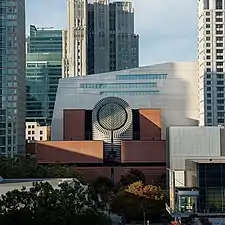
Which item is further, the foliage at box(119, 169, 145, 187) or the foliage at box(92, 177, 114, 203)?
the foliage at box(119, 169, 145, 187)

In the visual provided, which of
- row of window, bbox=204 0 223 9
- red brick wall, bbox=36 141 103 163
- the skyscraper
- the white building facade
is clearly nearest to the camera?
red brick wall, bbox=36 141 103 163

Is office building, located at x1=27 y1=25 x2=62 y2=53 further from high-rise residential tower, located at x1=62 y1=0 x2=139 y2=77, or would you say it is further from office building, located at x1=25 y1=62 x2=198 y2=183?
office building, located at x1=25 y1=62 x2=198 y2=183

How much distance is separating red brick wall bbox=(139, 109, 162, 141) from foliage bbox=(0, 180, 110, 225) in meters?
59.1

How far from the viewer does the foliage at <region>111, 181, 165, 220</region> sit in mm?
56906

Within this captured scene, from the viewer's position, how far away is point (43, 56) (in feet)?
547

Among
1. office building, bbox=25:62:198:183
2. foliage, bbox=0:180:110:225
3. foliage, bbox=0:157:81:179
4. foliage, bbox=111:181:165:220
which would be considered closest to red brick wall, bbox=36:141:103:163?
office building, bbox=25:62:198:183

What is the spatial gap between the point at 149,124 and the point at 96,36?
147 feet

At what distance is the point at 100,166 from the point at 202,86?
73.4 feet

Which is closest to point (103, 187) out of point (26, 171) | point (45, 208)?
point (26, 171)

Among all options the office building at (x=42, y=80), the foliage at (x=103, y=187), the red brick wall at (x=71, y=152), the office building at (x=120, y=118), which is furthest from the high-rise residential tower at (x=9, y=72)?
the office building at (x=42, y=80)

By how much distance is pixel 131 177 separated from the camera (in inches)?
3147

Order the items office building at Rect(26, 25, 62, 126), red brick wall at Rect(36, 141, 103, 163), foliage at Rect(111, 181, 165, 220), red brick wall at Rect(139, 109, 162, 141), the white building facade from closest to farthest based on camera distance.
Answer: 1. foliage at Rect(111, 181, 165, 220)
2. red brick wall at Rect(36, 141, 103, 163)
3. red brick wall at Rect(139, 109, 162, 141)
4. the white building facade
5. office building at Rect(26, 25, 62, 126)

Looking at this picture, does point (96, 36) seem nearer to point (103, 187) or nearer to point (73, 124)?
point (73, 124)

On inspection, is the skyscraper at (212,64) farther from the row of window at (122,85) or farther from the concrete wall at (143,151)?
the concrete wall at (143,151)
